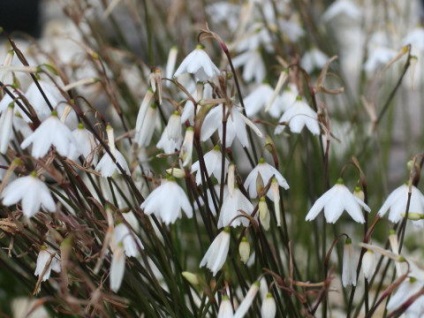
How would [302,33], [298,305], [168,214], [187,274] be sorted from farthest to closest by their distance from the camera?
[302,33]
[298,305]
[187,274]
[168,214]

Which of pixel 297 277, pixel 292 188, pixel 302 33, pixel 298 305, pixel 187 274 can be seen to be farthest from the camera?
pixel 302 33

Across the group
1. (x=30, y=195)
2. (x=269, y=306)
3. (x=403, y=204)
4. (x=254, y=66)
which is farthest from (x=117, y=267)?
(x=254, y=66)

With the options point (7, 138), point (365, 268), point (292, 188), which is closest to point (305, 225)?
point (292, 188)

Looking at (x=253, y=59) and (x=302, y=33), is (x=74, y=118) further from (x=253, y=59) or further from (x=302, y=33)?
(x=302, y=33)

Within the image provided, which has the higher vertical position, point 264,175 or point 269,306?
point 264,175

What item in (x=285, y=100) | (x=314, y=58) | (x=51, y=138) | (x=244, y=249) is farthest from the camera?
(x=314, y=58)

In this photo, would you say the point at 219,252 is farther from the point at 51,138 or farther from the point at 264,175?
the point at 51,138

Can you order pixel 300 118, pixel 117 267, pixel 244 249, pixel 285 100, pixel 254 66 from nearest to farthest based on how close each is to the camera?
pixel 117 267 < pixel 244 249 < pixel 300 118 < pixel 285 100 < pixel 254 66
